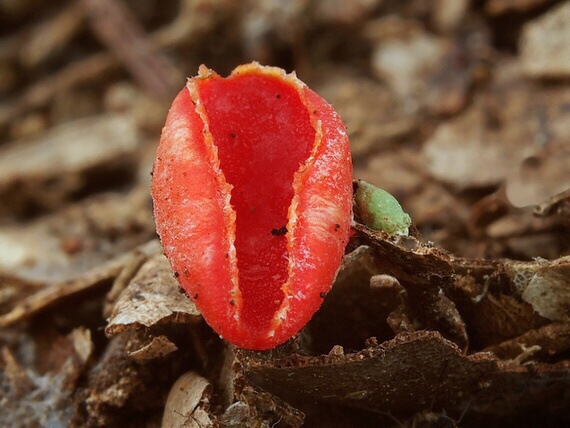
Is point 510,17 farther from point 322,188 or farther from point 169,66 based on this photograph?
point 322,188

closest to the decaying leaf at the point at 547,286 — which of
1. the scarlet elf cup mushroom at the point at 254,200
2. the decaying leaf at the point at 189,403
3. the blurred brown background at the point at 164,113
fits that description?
the blurred brown background at the point at 164,113

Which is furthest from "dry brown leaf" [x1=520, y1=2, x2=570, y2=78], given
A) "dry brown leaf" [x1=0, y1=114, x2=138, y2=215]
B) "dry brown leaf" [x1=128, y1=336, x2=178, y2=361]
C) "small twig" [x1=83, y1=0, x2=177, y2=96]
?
"dry brown leaf" [x1=128, y1=336, x2=178, y2=361]

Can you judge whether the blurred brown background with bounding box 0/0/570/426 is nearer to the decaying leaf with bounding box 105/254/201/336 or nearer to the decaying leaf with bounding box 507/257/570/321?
the decaying leaf with bounding box 105/254/201/336

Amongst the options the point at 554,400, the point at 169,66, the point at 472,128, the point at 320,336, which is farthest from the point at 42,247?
the point at 554,400

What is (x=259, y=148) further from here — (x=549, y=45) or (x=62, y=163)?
(x=62, y=163)

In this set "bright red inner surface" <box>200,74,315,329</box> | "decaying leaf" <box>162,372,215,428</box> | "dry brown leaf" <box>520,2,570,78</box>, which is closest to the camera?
"decaying leaf" <box>162,372,215,428</box>

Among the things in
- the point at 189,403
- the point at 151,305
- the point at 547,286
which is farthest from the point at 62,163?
the point at 547,286

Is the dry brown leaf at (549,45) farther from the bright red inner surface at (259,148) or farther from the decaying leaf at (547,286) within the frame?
the bright red inner surface at (259,148)

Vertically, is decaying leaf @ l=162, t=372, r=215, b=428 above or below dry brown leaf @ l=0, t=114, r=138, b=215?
above

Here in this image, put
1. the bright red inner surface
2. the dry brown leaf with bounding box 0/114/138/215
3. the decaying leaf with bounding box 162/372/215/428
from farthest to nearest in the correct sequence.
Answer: the dry brown leaf with bounding box 0/114/138/215 < the bright red inner surface < the decaying leaf with bounding box 162/372/215/428
